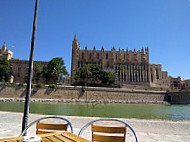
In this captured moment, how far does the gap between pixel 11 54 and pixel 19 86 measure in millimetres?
35085

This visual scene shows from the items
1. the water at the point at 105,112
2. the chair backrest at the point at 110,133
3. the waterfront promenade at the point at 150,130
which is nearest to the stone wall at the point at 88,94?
the water at the point at 105,112

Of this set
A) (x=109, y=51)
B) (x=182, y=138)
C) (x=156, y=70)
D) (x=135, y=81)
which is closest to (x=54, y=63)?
(x=109, y=51)

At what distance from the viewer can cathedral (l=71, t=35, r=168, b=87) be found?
2537 inches

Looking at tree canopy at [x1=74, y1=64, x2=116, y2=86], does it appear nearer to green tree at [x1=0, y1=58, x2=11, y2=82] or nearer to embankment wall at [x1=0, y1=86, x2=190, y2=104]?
embankment wall at [x1=0, y1=86, x2=190, y2=104]

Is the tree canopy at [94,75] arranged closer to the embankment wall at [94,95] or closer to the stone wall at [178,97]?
the embankment wall at [94,95]

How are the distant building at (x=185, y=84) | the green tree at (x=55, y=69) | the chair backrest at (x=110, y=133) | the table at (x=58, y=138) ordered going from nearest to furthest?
the table at (x=58, y=138) → the chair backrest at (x=110, y=133) → the green tree at (x=55, y=69) → the distant building at (x=185, y=84)

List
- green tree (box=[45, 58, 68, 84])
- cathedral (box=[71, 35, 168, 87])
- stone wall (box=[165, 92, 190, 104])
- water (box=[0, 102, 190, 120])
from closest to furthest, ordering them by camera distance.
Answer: water (box=[0, 102, 190, 120]) → stone wall (box=[165, 92, 190, 104]) → green tree (box=[45, 58, 68, 84]) → cathedral (box=[71, 35, 168, 87])

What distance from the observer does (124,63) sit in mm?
67688

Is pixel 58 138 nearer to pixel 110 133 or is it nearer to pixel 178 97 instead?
pixel 110 133

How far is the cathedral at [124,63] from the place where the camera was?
6444 centimetres

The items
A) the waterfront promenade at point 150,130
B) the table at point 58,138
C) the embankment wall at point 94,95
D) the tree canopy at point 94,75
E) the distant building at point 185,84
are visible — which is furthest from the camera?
the distant building at point 185,84

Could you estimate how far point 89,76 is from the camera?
159 feet

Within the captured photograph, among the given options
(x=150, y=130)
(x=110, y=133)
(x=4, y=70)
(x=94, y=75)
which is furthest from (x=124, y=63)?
(x=110, y=133)

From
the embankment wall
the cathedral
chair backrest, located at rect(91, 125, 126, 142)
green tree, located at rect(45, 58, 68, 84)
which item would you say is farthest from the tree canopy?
chair backrest, located at rect(91, 125, 126, 142)
